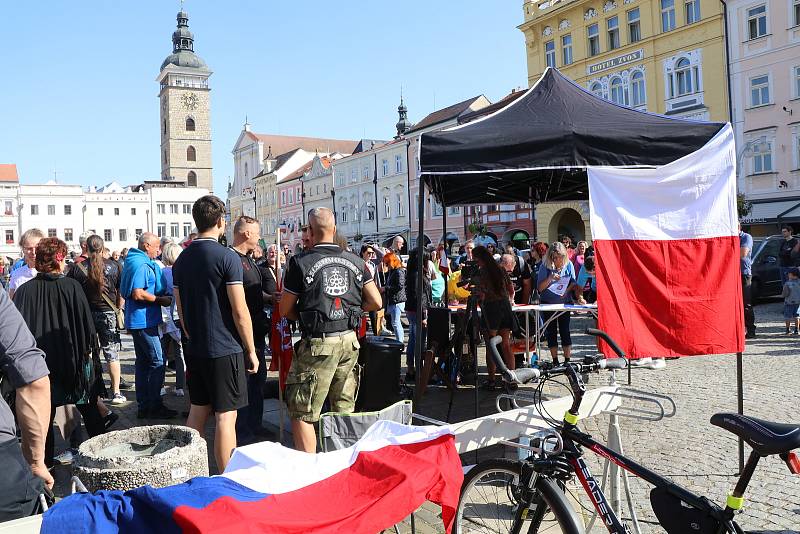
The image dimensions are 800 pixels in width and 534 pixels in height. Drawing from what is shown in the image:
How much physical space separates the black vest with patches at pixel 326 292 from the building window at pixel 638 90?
107 ft

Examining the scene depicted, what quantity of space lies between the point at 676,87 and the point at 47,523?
115 feet

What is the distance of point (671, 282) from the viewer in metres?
5.21

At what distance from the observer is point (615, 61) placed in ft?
114

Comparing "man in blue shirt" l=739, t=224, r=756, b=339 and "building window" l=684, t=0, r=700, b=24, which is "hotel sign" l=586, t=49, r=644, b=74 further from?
"man in blue shirt" l=739, t=224, r=756, b=339

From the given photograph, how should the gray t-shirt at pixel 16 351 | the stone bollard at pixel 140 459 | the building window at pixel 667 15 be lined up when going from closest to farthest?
the gray t-shirt at pixel 16 351 < the stone bollard at pixel 140 459 < the building window at pixel 667 15

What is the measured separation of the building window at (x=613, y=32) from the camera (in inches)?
1382

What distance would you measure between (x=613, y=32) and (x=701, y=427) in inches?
1324

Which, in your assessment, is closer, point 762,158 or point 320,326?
point 320,326

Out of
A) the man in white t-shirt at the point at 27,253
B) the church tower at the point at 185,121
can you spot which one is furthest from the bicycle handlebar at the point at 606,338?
the church tower at the point at 185,121

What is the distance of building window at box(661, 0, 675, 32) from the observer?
3266 centimetres

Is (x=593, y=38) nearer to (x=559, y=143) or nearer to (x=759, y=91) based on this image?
(x=759, y=91)

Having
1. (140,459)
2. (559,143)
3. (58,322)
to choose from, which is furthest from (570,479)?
(58,322)

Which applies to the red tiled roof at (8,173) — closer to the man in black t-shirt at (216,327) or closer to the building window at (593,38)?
the building window at (593,38)

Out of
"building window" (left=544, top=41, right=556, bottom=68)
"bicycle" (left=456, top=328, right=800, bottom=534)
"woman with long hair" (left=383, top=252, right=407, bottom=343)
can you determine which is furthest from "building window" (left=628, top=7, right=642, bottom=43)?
"bicycle" (left=456, top=328, right=800, bottom=534)
